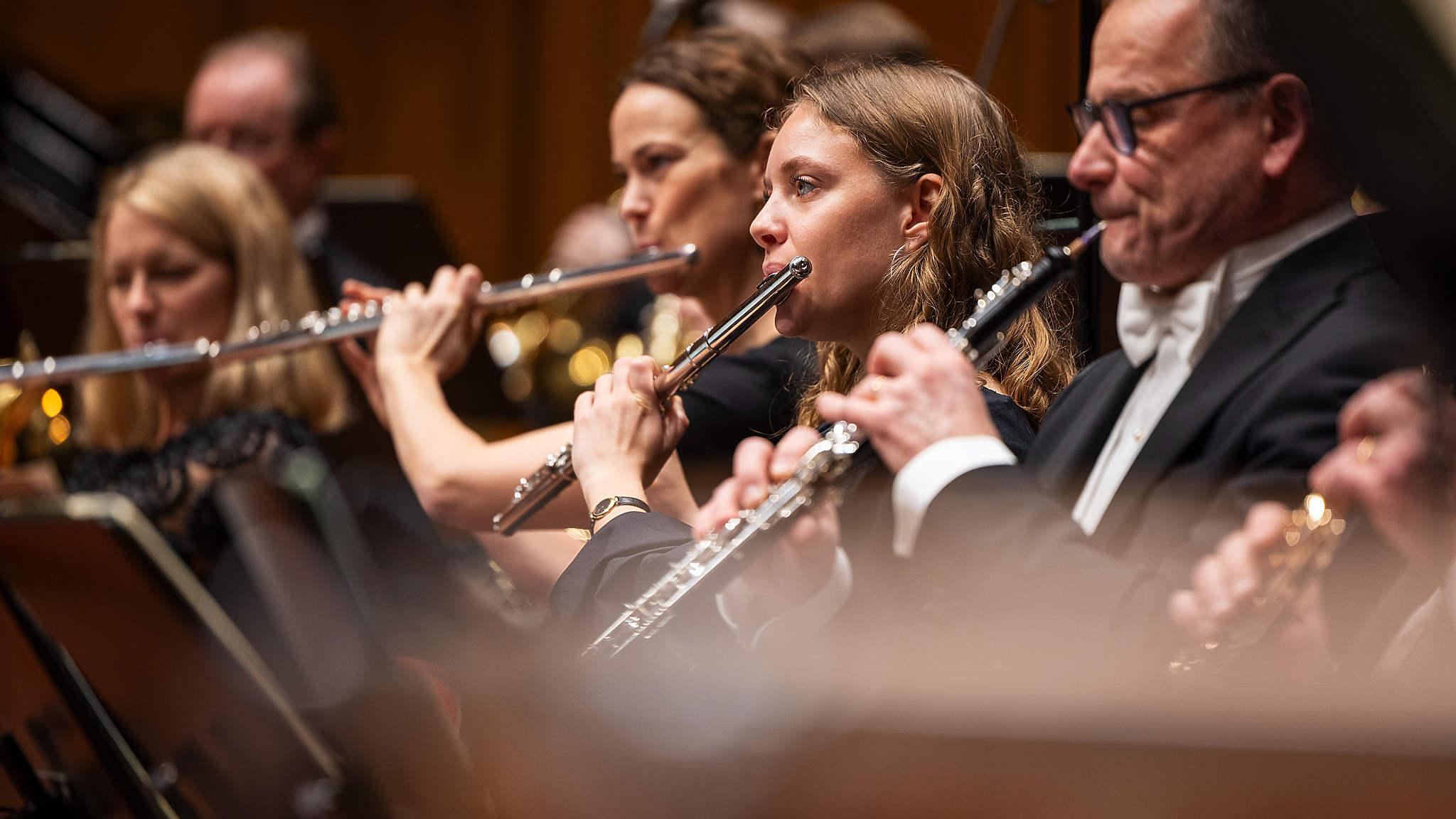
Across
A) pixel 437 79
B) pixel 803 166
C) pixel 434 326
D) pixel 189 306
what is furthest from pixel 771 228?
pixel 437 79

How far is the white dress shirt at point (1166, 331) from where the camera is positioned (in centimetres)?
104

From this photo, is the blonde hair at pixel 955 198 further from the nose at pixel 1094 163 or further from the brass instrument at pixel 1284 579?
the brass instrument at pixel 1284 579

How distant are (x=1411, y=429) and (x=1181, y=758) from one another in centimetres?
26

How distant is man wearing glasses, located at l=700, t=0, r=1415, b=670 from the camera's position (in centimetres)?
90

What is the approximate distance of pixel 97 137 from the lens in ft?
12.7

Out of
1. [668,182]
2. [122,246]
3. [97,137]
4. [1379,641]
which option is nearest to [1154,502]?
[1379,641]

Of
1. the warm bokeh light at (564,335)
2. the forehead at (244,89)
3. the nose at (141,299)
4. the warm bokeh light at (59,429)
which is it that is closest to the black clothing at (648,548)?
the nose at (141,299)

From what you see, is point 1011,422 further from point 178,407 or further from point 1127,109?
point 178,407

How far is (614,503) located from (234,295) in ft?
4.10

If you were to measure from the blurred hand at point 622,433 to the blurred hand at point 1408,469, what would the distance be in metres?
0.64

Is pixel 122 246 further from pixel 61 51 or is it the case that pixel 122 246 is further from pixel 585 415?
pixel 61 51

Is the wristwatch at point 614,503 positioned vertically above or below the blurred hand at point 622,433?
below

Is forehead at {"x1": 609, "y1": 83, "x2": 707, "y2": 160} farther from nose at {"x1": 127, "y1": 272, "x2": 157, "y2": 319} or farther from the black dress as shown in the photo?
nose at {"x1": 127, "y1": 272, "x2": 157, "y2": 319}

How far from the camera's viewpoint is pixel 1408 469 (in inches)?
29.5
